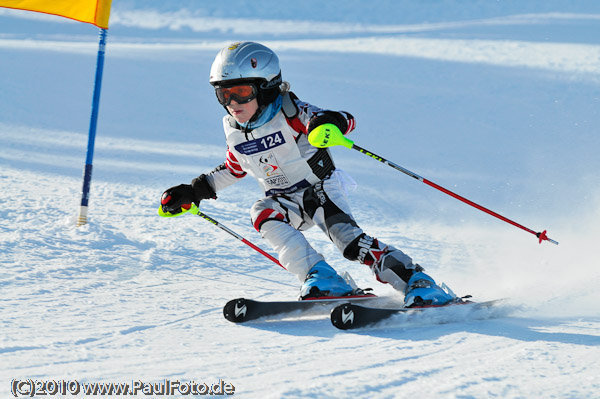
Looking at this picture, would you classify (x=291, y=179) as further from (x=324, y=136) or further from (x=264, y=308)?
(x=264, y=308)

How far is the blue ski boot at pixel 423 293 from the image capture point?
10.9 ft

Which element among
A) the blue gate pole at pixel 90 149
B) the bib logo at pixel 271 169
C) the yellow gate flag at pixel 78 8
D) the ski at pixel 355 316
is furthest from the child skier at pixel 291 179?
the yellow gate flag at pixel 78 8

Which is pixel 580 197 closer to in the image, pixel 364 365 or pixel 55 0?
pixel 364 365

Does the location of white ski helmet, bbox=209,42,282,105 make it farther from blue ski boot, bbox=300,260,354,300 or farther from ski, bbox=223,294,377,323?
ski, bbox=223,294,377,323

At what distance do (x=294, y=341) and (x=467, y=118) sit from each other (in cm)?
693

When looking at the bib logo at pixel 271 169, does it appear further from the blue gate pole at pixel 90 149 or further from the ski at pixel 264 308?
the blue gate pole at pixel 90 149

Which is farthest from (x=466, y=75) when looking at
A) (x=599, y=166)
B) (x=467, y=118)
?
(x=599, y=166)

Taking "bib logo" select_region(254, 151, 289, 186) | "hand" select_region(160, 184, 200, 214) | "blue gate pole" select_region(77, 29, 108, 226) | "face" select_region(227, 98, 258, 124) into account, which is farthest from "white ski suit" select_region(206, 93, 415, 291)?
"blue gate pole" select_region(77, 29, 108, 226)

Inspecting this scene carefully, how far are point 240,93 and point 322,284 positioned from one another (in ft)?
3.42

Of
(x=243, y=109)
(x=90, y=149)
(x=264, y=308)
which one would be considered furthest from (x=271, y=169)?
(x=90, y=149)

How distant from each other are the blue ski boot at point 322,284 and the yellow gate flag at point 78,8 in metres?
2.89

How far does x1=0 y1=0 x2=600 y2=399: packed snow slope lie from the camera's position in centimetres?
262

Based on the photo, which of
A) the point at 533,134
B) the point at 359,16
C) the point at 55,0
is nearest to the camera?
the point at 55,0

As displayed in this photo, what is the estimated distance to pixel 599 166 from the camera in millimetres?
7035
